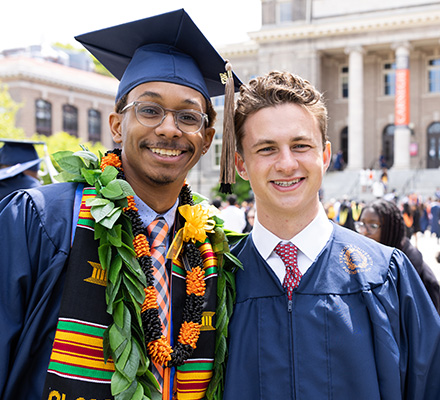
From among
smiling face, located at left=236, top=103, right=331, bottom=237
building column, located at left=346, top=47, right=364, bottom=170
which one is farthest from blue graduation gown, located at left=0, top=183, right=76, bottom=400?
building column, located at left=346, top=47, right=364, bottom=170

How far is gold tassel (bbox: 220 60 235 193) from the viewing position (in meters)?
2.60

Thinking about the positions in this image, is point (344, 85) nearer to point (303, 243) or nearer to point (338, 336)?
point (303, 243)

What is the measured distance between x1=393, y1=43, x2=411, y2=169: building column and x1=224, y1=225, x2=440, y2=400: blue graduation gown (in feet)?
101

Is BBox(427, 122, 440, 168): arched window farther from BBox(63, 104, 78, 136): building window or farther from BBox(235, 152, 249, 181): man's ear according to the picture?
BBox(235, 152, 249, 181): man's ear

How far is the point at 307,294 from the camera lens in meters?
2.37

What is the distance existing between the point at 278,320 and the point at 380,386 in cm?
51

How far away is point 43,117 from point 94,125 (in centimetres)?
527

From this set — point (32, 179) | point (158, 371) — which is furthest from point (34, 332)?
point (32, 179)

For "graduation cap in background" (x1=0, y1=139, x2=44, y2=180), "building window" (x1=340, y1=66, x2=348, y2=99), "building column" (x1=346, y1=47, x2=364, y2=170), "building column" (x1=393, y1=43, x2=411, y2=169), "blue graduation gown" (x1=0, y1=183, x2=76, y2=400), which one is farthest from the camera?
"building window" (x1=340, y1=66, x2=348, y2=99)

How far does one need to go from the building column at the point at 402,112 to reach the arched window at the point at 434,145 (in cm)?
235

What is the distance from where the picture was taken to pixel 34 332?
2.08 meters

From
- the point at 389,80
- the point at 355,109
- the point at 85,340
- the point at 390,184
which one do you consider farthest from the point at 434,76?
the point at 85,340

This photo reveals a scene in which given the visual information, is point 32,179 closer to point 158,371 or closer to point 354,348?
point 158,371

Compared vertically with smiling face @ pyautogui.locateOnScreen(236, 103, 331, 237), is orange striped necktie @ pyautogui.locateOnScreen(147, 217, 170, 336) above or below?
below
